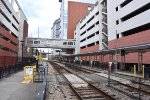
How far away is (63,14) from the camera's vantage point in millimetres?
160250

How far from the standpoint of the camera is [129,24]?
54.3 metres

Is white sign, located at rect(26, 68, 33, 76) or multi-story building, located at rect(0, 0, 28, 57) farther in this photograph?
multi-story building, located at rect(0, 0, 28, 57)

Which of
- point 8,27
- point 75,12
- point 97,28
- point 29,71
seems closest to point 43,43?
point 75,12

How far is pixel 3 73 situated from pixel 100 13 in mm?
56960

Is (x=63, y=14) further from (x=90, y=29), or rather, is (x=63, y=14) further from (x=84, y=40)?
(x=90, y=29)

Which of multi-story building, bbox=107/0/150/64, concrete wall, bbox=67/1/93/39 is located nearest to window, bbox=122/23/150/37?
multi-story building, bbox=107/0/150/64

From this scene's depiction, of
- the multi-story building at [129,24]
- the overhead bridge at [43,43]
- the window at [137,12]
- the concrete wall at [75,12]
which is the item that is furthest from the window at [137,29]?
the concrete wall at [75,12]

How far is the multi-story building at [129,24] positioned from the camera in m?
47.1

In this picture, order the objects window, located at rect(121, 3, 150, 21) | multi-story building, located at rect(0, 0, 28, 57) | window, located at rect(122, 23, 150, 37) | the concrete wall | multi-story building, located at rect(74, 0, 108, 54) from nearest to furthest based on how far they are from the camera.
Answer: window, located at rect(121, 3, 150, 21)
window, located at rect(122, 23, 150, 37)
multi-story building, located at rect(0, 0, 28, 57)
multi-story building, located at rect(74, 0, 108, 54)
the concrete wall

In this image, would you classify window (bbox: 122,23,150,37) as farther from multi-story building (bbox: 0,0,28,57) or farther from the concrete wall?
the concrete wall

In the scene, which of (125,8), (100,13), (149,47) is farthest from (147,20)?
(100,13)

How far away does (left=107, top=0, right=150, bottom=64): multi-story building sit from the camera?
4708cm

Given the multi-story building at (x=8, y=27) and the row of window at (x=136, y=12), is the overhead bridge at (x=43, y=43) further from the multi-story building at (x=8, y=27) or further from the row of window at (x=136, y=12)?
the row of window at (x=136, y=12)

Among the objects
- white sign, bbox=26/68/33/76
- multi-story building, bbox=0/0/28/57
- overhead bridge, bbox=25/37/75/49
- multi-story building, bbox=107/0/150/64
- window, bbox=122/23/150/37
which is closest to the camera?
white sign, bbox=26/68/33/76
